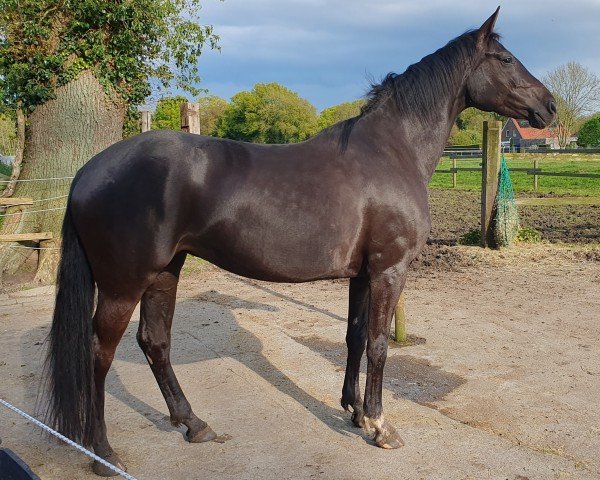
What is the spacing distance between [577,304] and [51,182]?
7.11 metres

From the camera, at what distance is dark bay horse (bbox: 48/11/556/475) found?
9.23 feet

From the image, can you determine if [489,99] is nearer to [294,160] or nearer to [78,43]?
[294,160]

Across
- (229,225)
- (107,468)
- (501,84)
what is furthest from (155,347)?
(501,84)

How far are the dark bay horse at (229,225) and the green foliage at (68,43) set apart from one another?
19.4 feet

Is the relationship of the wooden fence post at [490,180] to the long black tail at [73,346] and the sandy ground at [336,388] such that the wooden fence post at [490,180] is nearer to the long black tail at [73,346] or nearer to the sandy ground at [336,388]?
the sandy ground at [336,388]

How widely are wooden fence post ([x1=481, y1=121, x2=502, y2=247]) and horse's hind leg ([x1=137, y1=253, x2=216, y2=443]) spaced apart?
264 inches

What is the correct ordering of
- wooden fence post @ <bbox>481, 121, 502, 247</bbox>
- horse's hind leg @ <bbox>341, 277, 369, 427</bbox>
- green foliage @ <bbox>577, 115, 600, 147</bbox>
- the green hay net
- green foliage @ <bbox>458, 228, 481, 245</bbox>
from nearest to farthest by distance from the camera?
1. horse's hind leg @ <bbox>341, 277, 369, 427</bbox>
2. the green hay net
3. wooden fence post @ <bbox>481, 121, 502, 247</bbox>
4. green foliage @ <bbox>458, 228, 481, 245</bbox>
5. green foliage @ <bbox>577, 115, 600, 147</bbox>

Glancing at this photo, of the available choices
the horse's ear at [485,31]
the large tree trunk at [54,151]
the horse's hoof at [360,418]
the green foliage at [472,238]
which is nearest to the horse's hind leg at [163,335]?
the horse's hoof at [360,418]

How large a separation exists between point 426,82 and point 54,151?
6.35 m

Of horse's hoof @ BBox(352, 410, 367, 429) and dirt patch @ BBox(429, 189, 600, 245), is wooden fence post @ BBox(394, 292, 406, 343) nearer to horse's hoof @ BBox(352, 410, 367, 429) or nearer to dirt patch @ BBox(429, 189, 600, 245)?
horse's hoof @ BBox(352, 410, 367, 429)

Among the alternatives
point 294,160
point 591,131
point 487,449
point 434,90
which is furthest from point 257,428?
point 591,131

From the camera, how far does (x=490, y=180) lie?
8938 mm

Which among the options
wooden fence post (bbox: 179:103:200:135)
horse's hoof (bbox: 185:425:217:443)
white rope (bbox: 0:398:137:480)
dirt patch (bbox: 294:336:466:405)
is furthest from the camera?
wooden fence post (bbox: 179:103:200:135)

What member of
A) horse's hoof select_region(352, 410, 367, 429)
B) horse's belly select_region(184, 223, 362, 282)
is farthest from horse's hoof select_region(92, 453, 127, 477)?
horse's hoof select_region(352, 410, 367, 429)
